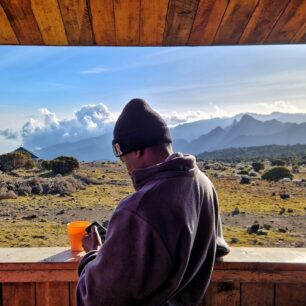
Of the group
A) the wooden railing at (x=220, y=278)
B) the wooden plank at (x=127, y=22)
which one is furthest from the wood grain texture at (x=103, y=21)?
the wooden railing at (x=220, y=278)

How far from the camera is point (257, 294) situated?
185cm

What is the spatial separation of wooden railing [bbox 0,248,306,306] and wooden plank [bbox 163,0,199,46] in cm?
95

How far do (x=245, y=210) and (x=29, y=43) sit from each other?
8.19 metres

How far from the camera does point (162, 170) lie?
3.71 ft

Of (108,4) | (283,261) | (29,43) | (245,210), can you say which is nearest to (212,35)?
(108,4)

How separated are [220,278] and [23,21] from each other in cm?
131

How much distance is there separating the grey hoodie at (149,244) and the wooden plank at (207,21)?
0.86 m

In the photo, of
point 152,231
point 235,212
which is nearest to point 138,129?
point 152,231

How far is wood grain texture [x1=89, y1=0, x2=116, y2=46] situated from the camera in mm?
1734

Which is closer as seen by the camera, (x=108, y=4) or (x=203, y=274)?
(x=203, y=274)

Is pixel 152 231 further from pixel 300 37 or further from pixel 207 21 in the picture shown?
pixel 300 37

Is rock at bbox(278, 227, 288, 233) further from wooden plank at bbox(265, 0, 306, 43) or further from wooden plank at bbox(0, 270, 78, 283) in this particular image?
wooden plank at bbox(0, 270, 78, 283)

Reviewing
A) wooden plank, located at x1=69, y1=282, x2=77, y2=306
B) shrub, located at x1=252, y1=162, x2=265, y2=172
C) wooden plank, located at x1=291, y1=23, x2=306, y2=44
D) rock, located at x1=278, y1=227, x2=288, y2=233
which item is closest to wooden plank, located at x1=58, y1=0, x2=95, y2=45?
wooden plank, located at x1=291, y1=23, x2=306, y2=44

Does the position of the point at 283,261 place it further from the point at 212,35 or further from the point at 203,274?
the point at 212,35
